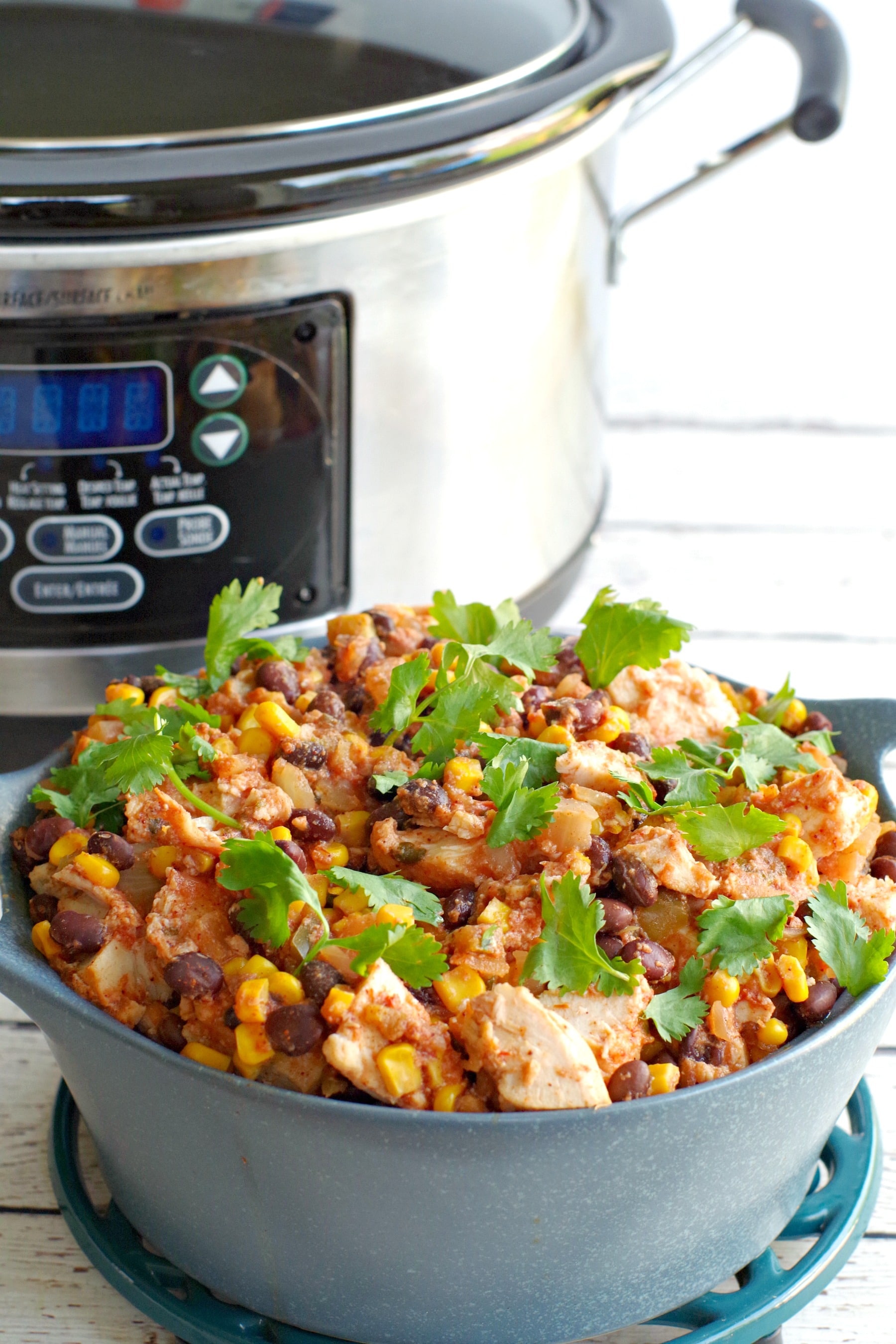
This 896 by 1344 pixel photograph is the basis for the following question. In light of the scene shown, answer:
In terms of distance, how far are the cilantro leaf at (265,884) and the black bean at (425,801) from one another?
93 mm

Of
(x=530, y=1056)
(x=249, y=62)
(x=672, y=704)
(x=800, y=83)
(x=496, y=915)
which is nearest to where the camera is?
(x=530, y=1056)

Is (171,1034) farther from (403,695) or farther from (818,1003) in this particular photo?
(818,1003)

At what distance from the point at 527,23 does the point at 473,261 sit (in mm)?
340

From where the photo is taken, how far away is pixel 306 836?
3.28 ft

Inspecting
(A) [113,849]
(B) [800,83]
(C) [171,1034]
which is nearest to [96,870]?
(A) [113,849]

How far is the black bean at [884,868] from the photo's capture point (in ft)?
3.33

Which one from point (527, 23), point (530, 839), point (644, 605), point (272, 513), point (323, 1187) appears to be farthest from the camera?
point (527, 23)

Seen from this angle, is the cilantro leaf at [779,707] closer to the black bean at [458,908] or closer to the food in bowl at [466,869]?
the food in bowl at [466,869]

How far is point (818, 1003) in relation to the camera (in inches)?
36.1

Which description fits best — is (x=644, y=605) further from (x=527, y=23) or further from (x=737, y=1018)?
(x=527, y=23)

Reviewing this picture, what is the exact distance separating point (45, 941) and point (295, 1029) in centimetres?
21

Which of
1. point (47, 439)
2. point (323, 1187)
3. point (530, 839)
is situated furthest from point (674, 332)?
point (323, 1187)

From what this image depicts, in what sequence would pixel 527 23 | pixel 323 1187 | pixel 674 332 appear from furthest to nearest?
pixel 674 332
pixel 527 23
pixel 323 1187

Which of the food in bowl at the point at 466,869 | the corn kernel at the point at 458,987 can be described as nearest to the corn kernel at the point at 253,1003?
the food in bowl at the point at 466,869
